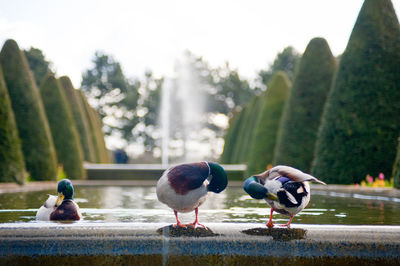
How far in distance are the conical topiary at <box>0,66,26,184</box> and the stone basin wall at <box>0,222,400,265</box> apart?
8.55 m

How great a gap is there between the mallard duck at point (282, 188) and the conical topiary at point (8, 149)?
983 cm

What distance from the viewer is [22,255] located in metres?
4.39

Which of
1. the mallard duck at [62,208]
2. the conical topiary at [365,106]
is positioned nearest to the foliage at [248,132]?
the conical topiary at [365,106]

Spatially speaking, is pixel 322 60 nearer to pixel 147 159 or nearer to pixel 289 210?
pixel 289 210

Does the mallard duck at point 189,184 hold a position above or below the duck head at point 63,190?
above

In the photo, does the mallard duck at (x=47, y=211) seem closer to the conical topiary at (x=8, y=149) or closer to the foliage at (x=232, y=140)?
the conical topiary at (x=8, y=149)

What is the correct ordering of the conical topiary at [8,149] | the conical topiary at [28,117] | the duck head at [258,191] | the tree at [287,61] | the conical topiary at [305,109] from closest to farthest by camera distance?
the duck head at [258,191] → the conical topiary at [8,149] → the conical topiary at [28,117] → the conical topiary at [305,109] → the tree at [287,61]

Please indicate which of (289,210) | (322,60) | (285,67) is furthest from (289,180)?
(285,67)

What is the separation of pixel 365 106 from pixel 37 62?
38.2m

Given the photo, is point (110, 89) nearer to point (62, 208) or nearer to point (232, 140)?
point (232, 140)

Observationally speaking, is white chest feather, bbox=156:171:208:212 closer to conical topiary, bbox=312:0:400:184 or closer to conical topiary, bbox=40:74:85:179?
conical topiary, bbox=312:0:400:184

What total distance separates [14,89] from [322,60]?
1069cm

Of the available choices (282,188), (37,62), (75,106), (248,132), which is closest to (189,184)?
(282,188)

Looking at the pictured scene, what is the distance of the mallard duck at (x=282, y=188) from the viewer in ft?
13.6
